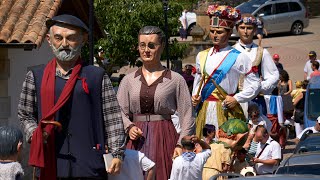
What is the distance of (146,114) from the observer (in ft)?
28.5

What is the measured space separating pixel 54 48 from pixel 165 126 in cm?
168

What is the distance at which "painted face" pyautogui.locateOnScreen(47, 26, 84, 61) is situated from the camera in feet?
23.9

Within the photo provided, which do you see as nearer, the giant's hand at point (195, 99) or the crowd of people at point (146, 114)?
the crowd of people at point (146, 114)

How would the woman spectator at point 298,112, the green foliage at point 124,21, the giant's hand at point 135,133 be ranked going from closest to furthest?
the giant's hand at point 135,133
the woman spectator at point 298,112
the green foliage at point 124,21

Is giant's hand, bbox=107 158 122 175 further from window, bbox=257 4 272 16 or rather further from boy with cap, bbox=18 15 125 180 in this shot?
window, bbox=257 4 272 16

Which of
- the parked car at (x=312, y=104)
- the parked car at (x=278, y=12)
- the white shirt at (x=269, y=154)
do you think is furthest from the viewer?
the parked car at (x=278, y=12)

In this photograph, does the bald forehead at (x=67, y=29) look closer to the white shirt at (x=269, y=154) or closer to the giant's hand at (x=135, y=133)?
the giant's hand at (x=135, y=133)

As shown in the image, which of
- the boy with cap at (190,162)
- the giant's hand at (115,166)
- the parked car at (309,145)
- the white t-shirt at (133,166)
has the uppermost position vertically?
the giant's hand at (115,166)

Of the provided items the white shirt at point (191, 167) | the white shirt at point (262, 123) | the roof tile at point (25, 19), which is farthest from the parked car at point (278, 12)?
the white shirt at point (191, 167)

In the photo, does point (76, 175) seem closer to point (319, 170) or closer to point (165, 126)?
point (165, 126)

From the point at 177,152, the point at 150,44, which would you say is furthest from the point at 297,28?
the point at 177,152

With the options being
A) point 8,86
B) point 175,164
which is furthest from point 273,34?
point 175,164

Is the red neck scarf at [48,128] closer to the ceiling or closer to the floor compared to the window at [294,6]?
closer to the ceiling

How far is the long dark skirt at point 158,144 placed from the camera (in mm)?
8625
